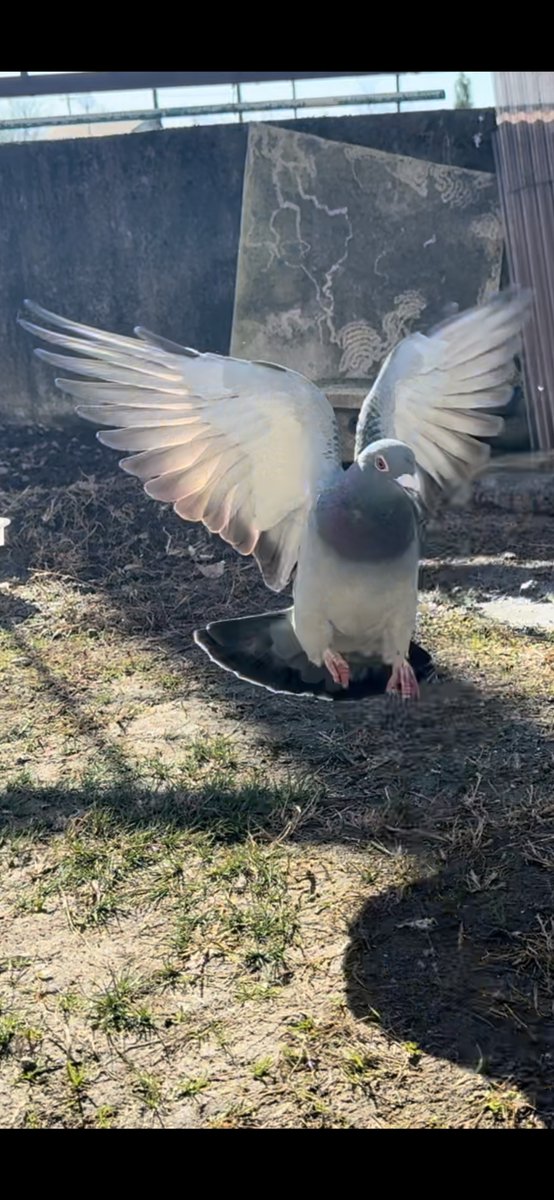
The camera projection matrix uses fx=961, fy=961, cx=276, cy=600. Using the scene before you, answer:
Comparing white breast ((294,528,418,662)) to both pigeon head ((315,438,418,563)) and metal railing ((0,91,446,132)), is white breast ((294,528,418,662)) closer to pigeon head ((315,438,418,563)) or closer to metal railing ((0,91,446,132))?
pigeon head ((315,438,418,563))

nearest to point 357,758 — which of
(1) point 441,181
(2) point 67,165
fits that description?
(1) point 441,181

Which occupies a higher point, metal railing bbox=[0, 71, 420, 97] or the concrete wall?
metal railing bbox=[0, 71, 420, 97]

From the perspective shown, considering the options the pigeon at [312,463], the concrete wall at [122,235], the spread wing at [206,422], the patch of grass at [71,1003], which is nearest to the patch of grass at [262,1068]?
the patch of grass at [71,1003]

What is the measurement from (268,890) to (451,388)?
1399 millimetres

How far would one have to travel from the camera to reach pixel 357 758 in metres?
3.32

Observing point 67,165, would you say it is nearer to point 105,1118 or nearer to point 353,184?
point 353,184

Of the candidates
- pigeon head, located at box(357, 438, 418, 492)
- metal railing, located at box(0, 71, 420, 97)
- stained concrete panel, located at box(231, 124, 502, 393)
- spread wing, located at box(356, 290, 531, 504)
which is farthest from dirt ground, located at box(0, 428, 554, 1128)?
metal railing, located at box(0, 71, 420, 97)

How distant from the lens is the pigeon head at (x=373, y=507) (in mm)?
1893

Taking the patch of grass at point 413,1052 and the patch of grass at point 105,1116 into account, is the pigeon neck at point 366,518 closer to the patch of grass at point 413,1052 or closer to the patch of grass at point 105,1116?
the patch of grass at point 413,1052

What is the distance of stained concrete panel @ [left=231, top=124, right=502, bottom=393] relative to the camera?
260 inches

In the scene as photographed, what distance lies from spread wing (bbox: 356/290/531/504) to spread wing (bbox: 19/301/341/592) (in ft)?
0.49

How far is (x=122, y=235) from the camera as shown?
287 inches

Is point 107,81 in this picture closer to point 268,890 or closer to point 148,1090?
point 268,890

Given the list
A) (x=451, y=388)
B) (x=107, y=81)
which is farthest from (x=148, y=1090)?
(x=107, y=81)
